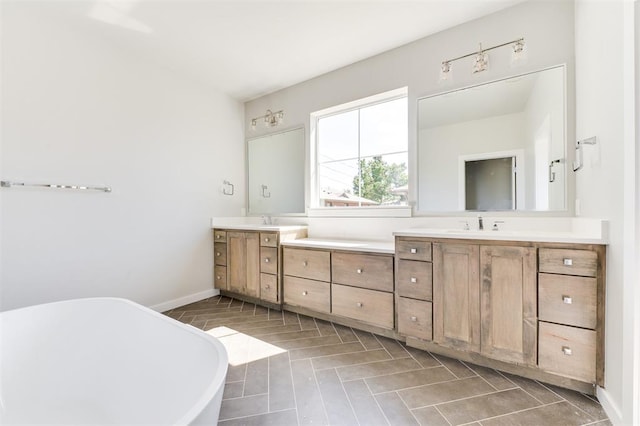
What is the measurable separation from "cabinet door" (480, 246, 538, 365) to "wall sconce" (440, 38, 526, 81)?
1.56m

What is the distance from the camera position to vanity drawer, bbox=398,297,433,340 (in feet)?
6.46

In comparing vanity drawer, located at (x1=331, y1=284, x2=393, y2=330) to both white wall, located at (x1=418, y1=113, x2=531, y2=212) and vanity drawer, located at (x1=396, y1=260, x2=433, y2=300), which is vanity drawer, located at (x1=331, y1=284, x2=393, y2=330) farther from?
white wall, located at (x1=418, y1=113, x2=531, y2=212)

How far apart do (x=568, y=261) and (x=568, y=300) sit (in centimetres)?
23

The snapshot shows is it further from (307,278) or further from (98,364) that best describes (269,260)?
(98,364)

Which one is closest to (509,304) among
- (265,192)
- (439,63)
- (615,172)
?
(615,172)

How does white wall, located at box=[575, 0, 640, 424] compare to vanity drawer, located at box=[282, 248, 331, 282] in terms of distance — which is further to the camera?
vanity drawer, located at box=[282, 248, 331, 282]

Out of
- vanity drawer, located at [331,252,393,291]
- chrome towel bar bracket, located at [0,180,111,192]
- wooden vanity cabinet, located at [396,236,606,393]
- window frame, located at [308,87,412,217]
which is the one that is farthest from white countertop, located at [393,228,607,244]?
chrome towel bar bracket, located at [0,180,111,192]

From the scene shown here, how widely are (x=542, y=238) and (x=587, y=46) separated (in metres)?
1.30

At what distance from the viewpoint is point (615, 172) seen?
4.39 ft

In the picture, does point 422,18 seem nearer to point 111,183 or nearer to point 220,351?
point 220,351

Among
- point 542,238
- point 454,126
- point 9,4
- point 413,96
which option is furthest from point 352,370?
point 9,4

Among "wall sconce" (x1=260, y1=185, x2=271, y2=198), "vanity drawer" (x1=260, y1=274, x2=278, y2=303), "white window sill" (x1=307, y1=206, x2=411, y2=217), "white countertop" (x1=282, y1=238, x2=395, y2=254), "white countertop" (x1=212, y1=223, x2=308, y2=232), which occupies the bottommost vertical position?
"vanity drawer" (x1=260, y1=274, x2=278, y2=303)

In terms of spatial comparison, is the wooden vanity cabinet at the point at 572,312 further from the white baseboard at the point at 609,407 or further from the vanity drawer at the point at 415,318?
the vanity drawer at the point at 415,318

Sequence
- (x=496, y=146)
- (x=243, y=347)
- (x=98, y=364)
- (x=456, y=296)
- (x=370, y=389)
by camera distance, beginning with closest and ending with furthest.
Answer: (x=98, y=364), (x=370, y=389), (x=456, y=296), (x=243, y=347), (x=496, y=146)
